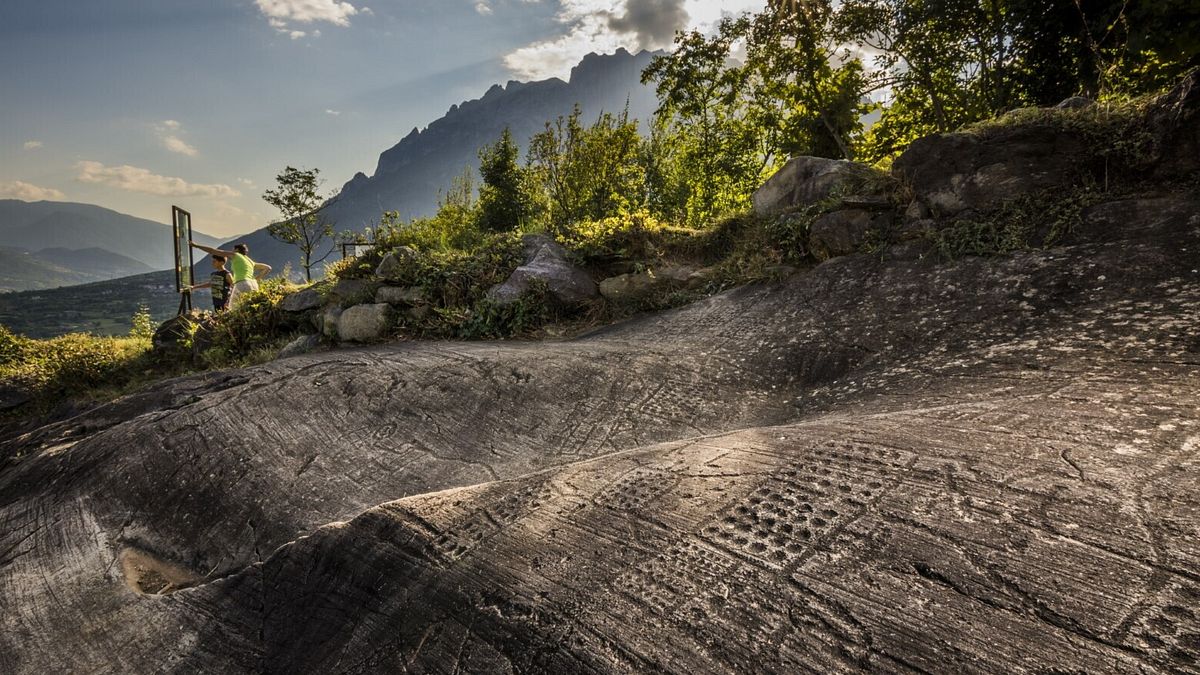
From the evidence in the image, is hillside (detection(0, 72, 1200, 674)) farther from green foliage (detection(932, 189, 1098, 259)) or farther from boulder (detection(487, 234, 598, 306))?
boulder (detection(487, 234, 598, 306))

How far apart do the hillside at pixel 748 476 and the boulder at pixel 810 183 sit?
116mm

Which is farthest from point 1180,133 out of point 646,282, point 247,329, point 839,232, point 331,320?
point 247,329

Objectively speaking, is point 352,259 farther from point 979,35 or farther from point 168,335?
point 979,35

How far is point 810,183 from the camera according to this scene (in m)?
6.39

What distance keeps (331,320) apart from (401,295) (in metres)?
1.17

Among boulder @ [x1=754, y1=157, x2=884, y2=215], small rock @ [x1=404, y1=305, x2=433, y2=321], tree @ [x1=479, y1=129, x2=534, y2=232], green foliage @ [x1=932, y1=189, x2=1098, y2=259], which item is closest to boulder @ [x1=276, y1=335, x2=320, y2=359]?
small rock @ [x1=404, y1=305, x2=433, y2=321]

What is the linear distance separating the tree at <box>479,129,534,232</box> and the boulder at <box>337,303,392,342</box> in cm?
1160

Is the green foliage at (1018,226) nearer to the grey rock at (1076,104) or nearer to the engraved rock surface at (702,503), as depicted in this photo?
the engraved rock surface at (702,503)

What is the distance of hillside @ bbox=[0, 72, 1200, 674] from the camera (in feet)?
4.69

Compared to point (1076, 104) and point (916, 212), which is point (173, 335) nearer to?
point (916, 212)

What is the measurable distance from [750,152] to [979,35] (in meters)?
7.24

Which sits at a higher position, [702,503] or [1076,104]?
[1076,104]

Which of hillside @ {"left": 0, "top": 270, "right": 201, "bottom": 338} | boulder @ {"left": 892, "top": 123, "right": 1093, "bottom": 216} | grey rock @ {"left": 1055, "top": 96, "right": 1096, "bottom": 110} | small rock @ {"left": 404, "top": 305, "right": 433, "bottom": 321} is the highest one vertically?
grey rock @ {"left": 1055, "top": 96, "right": 1096, "bottom": 110}

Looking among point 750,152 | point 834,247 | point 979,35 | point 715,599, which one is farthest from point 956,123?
point 715,599
